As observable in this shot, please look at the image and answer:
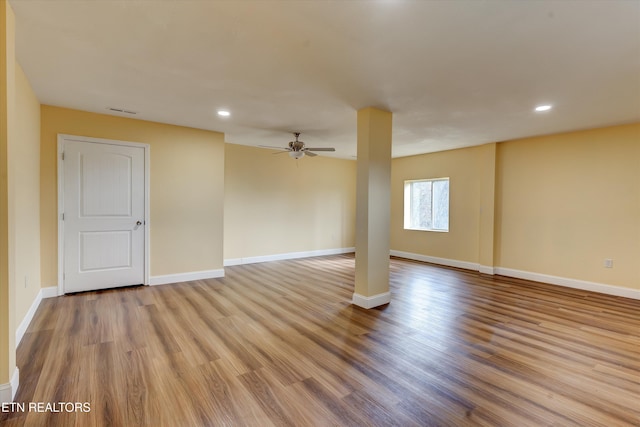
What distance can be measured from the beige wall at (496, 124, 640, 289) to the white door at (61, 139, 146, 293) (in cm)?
644

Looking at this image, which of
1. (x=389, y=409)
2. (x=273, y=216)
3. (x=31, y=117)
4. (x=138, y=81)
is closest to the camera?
(x=389, y=409)

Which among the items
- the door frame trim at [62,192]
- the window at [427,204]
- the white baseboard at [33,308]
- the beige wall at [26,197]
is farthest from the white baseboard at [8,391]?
the window at [427,204]

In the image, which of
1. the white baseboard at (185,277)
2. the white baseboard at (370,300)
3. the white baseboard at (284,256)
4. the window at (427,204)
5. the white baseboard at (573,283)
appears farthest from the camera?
the window at (427,204)

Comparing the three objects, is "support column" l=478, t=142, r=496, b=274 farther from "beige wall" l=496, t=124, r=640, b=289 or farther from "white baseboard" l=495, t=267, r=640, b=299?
"white baseboard" l=495, t=267, r=640, b=299

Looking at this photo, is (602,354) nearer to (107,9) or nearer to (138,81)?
(107,9)

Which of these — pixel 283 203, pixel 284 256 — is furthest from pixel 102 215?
pixel 284 256

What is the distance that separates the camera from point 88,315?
3.32m

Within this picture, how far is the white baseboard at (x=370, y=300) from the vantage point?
146 inches

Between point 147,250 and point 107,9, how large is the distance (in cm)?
352

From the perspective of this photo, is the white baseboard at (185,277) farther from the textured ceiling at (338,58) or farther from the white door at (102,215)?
the textured ceiling at (338,58)

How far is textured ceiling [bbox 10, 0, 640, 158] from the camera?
190cm

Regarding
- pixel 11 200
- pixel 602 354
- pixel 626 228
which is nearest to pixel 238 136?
pixel 11 200

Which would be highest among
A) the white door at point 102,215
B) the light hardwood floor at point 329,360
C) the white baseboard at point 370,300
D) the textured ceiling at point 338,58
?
the textured ceiling at point 338,58

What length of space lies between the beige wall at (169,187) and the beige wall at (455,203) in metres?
4.57
